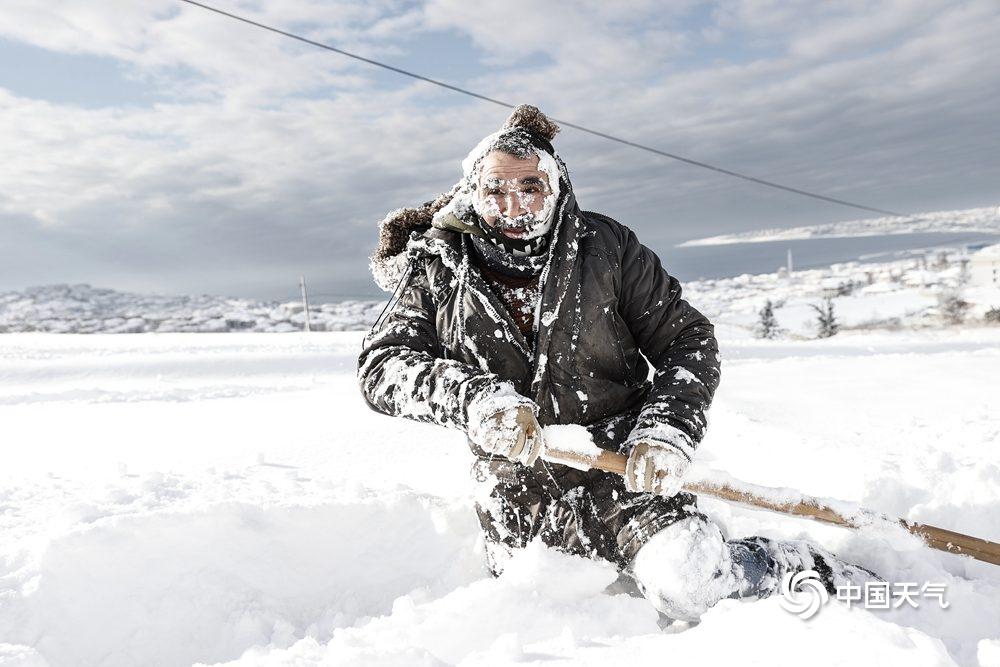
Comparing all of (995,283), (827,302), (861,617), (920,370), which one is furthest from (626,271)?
(995,283)

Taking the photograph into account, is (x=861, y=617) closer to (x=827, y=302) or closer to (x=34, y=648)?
(x=34, y=648)

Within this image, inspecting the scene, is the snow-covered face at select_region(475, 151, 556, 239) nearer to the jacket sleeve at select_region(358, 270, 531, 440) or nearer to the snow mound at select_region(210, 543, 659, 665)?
the jacket sleeve at select_region(358, 270, 531, 440)

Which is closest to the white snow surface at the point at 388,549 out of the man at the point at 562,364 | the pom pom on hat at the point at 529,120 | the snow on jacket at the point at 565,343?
the man at the point at 562,364

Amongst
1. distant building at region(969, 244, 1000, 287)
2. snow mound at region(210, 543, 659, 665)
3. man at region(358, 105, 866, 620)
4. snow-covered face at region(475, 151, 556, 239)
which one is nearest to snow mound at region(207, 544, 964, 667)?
snow mound at region(210, 543, 659, 665)

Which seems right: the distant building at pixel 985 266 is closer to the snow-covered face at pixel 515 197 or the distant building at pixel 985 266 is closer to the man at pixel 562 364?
the man at pixel 562 364

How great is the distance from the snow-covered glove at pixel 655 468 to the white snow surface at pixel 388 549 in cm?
37

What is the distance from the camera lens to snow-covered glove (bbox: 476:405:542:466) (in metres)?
1.99

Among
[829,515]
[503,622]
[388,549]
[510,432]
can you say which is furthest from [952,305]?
[503,622]

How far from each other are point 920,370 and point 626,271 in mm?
5845

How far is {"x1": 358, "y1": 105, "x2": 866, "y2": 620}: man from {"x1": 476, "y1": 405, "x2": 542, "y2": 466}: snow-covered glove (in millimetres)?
41

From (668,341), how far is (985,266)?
9289cm

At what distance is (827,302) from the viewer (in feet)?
158

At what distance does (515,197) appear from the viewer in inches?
89.4

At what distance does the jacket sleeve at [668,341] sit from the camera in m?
2.26
